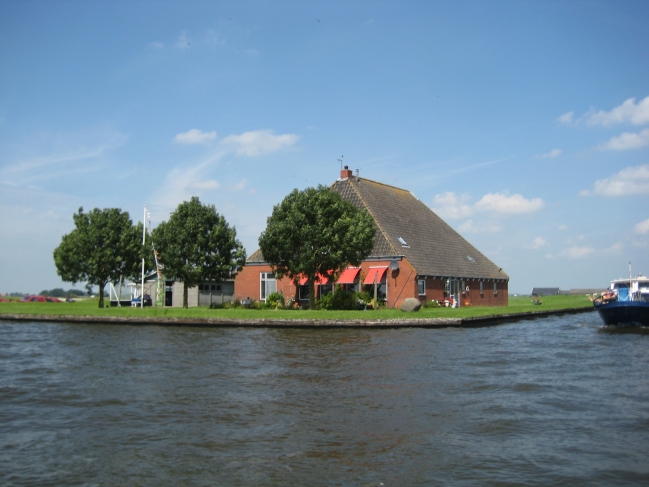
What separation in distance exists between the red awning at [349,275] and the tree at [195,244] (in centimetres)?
777

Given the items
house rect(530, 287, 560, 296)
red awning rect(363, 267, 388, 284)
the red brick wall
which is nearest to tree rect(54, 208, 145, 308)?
the red brick wall

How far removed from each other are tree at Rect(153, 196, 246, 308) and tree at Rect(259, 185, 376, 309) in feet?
18.9

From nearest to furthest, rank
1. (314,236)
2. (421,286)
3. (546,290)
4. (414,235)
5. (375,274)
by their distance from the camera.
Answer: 1. (314,236)
2. (375,274)
3. (421,286)
4. (414,235)
5. (546,290)

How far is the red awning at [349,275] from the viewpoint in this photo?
41.1m

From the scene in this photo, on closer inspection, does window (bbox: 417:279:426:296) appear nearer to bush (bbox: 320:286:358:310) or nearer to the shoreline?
bush (bbox: 320:286:358:310)

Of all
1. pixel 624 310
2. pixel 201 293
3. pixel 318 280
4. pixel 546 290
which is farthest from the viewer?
pixel 546 290

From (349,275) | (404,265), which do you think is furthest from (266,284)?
(404,265)

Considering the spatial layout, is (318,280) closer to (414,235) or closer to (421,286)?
(421,286)

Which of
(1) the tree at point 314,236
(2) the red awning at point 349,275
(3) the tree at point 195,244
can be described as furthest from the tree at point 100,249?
(2) the red awning at point 349,275

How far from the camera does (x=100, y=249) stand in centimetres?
4738

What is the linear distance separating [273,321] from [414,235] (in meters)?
19.2

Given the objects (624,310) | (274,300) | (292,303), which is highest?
(274,300)

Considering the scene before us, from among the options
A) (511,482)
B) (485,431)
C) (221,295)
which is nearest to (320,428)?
(485,431)

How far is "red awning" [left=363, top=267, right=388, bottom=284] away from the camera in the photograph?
40688mm
